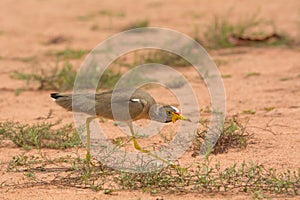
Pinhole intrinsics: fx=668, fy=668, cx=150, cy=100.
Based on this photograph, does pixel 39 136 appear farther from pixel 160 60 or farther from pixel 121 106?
pixel 160 60

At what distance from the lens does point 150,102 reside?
16.7 feet

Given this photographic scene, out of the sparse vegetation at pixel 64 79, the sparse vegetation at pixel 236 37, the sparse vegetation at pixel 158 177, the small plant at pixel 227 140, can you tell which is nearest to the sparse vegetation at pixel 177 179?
the sparse vegetation at pixel 158 177

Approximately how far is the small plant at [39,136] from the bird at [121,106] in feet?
1.51

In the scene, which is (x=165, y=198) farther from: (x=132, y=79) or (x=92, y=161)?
(x=132, y=79)

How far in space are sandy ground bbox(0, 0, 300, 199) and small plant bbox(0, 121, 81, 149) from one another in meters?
0.10

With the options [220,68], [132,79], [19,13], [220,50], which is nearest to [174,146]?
[132,79]

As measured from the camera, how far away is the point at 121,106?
4.97 m

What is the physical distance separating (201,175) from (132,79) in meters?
3.43

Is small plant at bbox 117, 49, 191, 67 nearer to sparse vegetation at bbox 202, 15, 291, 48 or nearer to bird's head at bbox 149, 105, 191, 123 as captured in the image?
sparse vegetation at bbox 202, 15, 291, 48

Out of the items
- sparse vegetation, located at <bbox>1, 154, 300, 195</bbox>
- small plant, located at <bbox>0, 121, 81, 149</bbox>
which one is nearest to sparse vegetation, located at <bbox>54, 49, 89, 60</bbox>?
small plant, located at <bbox>0, 121, 81, 149</bbox>

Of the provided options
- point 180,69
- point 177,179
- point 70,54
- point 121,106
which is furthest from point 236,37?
point 177,179

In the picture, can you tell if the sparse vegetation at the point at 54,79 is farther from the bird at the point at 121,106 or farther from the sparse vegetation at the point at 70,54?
the bird at the point at 121,106

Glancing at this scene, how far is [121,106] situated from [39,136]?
3.17 ft

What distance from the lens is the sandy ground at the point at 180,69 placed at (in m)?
5.12
